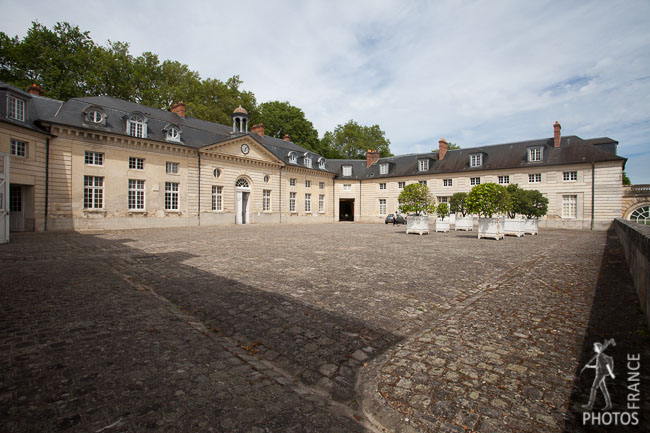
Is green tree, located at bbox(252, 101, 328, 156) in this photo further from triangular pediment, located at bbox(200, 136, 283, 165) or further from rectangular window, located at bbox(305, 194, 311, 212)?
triangular pediment, located at bbox(200, 136, 283, 165)

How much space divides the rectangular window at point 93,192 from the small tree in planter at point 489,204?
22.1m

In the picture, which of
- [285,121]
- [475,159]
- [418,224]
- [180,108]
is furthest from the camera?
[285,121]

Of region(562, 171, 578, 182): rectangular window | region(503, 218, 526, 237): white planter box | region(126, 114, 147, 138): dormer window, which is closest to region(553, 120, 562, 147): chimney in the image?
region(562, 171, 578, 182): rectangular window

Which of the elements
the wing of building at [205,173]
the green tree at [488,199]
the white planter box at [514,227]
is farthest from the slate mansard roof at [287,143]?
the green tree at [488,199]

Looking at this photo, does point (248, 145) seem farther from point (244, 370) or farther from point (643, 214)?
point (643, 214)

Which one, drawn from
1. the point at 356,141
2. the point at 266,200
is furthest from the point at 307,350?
the point at 356,141

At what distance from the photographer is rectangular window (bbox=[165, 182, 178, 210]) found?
23350 millimetres

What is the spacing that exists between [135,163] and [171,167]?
2.46 metres

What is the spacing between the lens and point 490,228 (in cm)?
1561

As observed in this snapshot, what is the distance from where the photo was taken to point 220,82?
39.1m

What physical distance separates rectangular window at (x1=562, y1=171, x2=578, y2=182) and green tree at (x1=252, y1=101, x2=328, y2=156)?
3184 cm

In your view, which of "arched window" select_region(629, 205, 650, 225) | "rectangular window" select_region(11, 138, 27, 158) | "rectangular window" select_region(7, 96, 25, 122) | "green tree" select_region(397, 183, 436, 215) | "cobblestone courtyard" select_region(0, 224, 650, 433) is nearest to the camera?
"cobblestone courtyard" select_region(0, 224, 650, 433)

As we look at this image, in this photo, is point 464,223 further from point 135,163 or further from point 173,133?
point 135,163

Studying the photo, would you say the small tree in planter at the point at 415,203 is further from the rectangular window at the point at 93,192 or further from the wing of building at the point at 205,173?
the rectangular window at the point at 93,192
